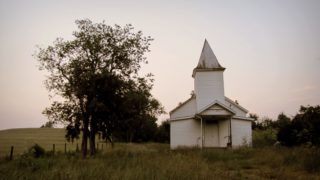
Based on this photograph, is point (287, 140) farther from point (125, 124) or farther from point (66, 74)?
point (66, 74)

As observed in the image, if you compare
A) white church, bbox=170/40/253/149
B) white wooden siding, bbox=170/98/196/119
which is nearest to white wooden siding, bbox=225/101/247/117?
white church, bbox=170/40/253/149

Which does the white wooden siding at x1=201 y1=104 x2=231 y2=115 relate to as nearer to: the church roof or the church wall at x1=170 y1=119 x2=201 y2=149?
the church wall at x1=170 y1=119 x2=201 y2=149

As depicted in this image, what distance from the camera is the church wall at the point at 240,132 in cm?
3284

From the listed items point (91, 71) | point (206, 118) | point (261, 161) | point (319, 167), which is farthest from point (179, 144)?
point (319, 167)

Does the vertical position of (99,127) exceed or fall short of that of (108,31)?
it falls short

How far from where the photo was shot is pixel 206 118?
105 feet

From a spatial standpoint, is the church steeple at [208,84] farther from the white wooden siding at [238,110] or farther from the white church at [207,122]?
the white wooden siding at [238,110]

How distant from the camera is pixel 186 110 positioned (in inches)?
1357

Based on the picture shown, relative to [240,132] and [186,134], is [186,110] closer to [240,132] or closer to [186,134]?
[186,134]

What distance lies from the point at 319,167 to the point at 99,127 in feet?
59.3

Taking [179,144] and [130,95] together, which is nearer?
[130,95]

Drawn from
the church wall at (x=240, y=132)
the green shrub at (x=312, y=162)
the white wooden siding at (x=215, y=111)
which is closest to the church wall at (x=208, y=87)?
the white wooden siding at (x=215, y=111)

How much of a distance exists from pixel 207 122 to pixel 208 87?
3.61m

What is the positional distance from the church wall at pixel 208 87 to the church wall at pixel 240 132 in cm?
291
